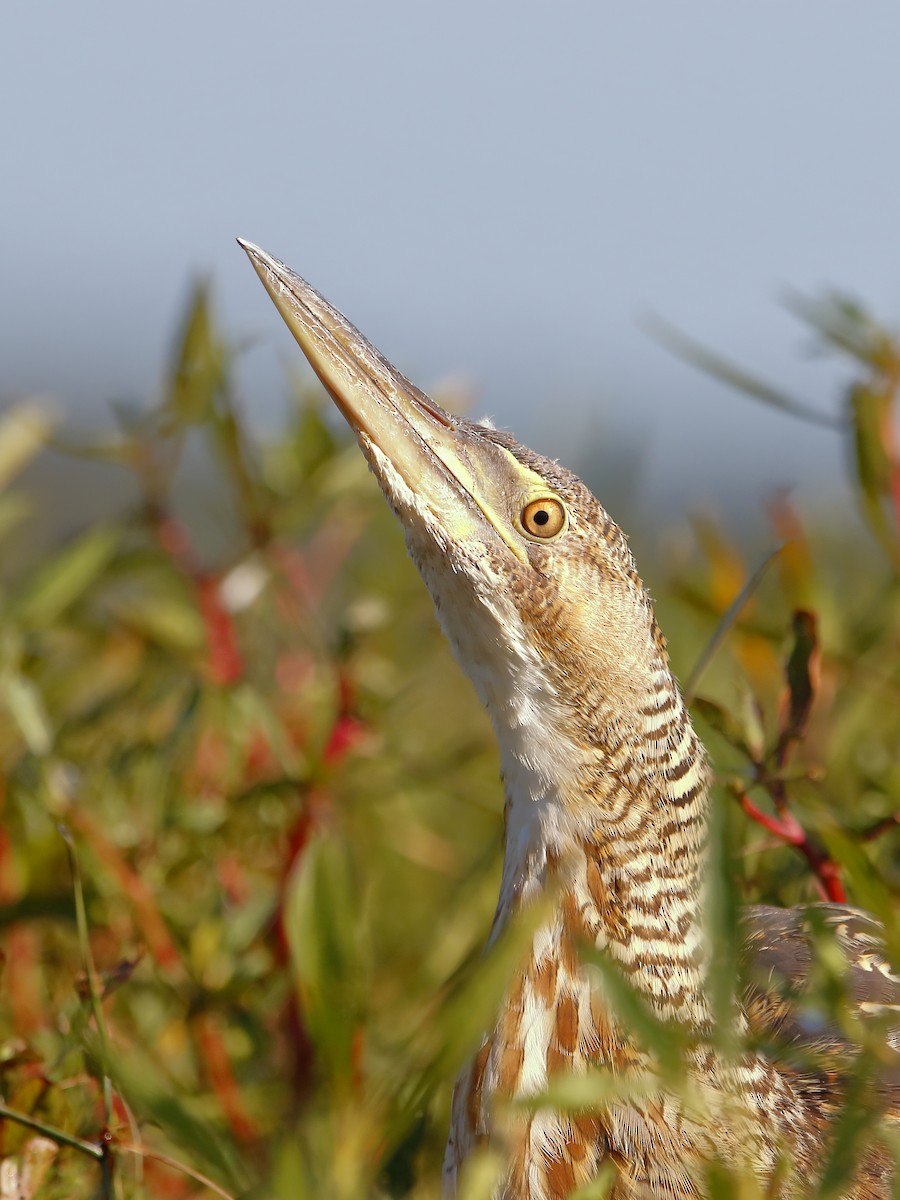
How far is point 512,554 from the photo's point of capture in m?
1.69

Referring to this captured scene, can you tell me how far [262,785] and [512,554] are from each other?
19.5 inches

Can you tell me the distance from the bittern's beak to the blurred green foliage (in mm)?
271

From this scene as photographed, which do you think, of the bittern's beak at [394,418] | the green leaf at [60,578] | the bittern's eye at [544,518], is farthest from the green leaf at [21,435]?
the bittern's eye at [544,518]

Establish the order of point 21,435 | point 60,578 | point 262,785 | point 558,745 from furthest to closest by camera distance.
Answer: point 21,435
point 60,578
point 262,785
point 558,745

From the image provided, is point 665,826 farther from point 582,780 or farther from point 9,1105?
point 9,1105

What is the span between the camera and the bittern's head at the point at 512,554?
65.9 inches

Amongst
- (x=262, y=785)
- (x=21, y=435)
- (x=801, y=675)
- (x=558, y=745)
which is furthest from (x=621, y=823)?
(x=21, y=435)

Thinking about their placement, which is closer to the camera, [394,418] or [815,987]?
[815,987]

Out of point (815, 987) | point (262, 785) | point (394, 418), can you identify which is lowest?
point (262, 785)

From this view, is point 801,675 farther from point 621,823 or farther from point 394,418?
point 394,418

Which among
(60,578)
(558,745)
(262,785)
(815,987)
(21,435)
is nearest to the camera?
(815,987)

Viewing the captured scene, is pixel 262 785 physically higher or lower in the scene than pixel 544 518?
lower

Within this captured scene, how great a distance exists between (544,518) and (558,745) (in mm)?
265

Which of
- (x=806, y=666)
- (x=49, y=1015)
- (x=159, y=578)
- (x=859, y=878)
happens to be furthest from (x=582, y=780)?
(x=159, y=578)
